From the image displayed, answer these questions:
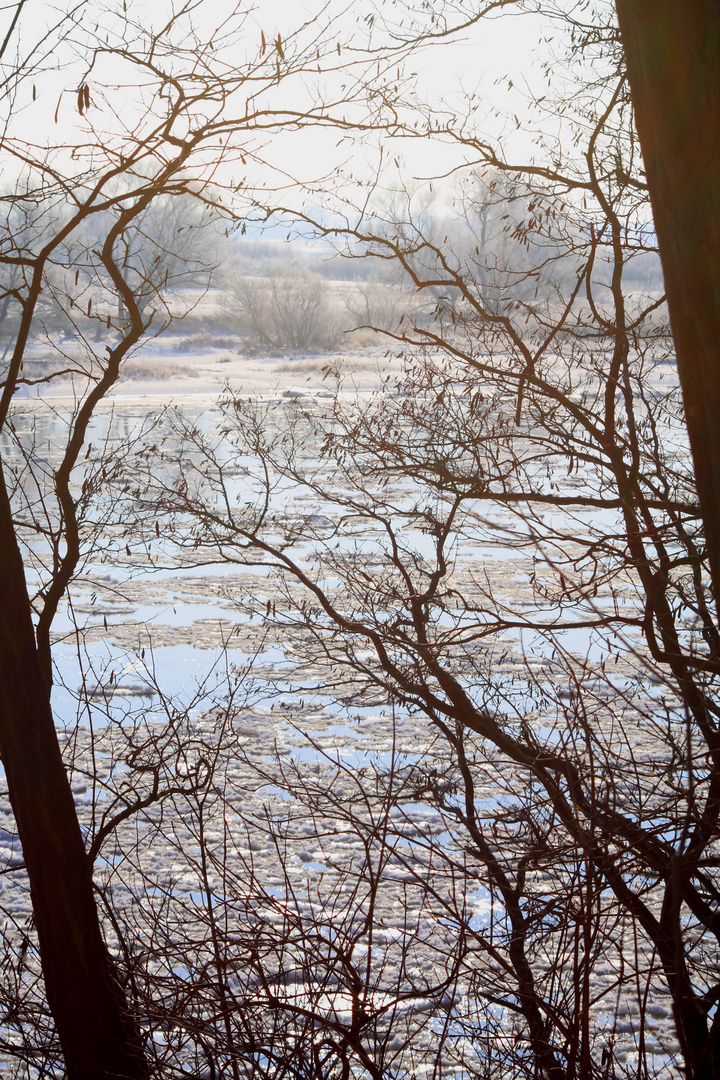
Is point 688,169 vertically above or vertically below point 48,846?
above

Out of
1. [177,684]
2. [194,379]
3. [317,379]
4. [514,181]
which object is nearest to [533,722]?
[177,684]

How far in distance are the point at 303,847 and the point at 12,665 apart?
4471 millimetres

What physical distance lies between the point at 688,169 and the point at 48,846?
2.98 metres

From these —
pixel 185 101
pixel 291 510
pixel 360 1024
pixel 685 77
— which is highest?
pixel 291 510

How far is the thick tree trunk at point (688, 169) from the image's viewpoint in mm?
1934

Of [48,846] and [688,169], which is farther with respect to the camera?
[48,846]

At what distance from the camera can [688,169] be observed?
6.53ft

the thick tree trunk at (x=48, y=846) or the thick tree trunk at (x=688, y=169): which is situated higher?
the thick tree trunk at (x=688, y=169)

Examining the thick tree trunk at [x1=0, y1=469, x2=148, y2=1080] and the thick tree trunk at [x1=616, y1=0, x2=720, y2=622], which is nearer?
the thick tree trunk at [x1=616, y1=0, x2=720, y2=622]

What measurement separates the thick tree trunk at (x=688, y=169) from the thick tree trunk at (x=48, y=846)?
2.40 meters

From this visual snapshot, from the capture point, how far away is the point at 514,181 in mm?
6039

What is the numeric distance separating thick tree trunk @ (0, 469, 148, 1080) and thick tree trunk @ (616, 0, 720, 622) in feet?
7.86

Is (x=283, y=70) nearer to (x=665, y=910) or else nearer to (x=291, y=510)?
(x=665, y=910)

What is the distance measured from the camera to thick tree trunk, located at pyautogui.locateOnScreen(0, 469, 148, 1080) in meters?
3.38
